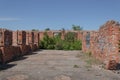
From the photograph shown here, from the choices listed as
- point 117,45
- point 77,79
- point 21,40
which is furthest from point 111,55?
point 21,40

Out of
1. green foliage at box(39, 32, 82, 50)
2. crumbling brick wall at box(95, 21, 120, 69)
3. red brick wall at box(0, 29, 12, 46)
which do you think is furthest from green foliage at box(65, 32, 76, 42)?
crumbling brick wall at box(95, 21, 120, 69)

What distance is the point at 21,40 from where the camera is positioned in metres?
27.5

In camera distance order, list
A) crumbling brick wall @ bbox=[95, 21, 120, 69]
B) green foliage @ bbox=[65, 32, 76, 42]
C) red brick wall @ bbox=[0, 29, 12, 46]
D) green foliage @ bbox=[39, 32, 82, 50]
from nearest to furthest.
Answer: crumbling brick wall @ bbox=[95, 21, 120, 69] → red brick wall @ bbox=[0, 29, 12, 46] → green foliage @ bbox=[39, 32, 82, 50] → green foliage @ bbox=[65, 32, 76, 42]

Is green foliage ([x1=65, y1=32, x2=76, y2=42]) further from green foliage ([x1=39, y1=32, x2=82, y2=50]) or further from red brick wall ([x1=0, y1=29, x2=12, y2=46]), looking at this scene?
red brick wall ([x1=0, y1=29, x2=12, y2=46])

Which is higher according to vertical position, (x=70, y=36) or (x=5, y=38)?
(x=70, y=36)

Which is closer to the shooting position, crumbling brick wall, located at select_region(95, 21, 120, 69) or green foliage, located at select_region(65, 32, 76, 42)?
crumbling brick wall, located at select_region(95, 21, 120, 69)

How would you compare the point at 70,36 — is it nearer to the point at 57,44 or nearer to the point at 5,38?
the point at 57,44

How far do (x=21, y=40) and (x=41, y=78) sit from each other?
18441mm

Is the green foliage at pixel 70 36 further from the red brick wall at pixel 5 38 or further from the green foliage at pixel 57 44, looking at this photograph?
the red brick wall at pixel 5 38

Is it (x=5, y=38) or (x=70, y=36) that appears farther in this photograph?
(x=70, y=36)

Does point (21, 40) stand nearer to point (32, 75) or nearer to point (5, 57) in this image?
point (5, 57)

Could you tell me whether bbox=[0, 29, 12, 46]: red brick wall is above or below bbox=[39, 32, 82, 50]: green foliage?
above

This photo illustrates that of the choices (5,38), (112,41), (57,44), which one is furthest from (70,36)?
(112,41)

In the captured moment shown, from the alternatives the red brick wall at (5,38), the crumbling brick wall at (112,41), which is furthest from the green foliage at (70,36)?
the crumbling brick wall at (112,41)
